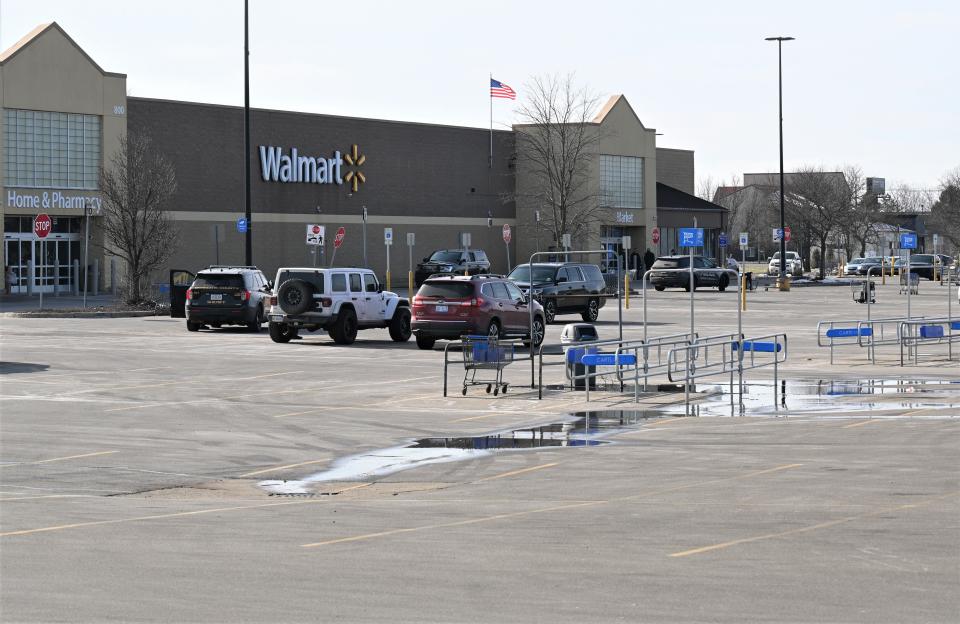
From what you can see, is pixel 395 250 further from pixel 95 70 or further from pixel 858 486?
pixel 858 486

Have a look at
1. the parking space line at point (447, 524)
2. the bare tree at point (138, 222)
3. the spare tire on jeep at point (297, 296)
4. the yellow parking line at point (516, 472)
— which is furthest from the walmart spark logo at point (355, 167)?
the parking space line at point (447, 524)

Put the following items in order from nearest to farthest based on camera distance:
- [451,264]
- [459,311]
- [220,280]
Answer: [459,311], [220,280], [451,264]

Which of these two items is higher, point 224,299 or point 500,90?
point 500,90

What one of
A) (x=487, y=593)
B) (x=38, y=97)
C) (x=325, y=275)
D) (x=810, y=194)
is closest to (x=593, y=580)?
(x=487, y=593)

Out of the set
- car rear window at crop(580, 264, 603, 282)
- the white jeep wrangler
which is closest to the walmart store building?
car rear window at crop(580, 264, 603, 282)

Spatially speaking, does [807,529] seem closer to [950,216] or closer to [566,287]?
[566,287]

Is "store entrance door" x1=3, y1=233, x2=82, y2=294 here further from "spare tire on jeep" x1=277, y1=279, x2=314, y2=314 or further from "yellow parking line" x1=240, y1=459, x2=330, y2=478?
"yellow parking line" x1=240, y1=459, x2=330, y2=478

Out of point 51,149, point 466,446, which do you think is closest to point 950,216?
point 51,149

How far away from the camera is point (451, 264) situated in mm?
67562

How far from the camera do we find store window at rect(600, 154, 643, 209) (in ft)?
291

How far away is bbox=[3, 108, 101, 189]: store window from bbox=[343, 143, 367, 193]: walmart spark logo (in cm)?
1583

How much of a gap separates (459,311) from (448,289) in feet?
1.87

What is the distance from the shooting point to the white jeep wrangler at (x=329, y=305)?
32500 millimetres

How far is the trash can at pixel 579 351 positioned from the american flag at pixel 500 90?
53946 mm
